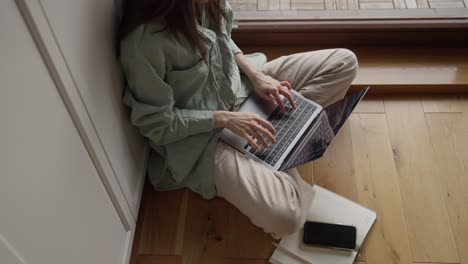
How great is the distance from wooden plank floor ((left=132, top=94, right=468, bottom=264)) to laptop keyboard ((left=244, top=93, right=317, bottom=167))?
0.60 ft

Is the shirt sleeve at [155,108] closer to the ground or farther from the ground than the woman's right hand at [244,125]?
farther from the ground

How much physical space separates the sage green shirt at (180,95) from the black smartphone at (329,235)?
0.83 ft

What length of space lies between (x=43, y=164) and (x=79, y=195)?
0.14 metres

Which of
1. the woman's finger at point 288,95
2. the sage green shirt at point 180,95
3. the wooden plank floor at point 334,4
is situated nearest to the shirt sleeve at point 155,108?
the sage green shirt at point 180,95

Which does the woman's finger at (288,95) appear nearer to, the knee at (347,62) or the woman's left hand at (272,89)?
the woman's left hand at (272,89)

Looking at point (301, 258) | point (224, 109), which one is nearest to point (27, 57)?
point (224, 109)

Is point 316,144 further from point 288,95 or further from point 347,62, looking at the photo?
point 347,62

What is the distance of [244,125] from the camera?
99 centimetres

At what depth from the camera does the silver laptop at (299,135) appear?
3.40ft

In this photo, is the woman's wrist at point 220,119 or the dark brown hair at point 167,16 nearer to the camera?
the dark brown hair at point 167,16

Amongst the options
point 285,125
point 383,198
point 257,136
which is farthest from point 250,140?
point 383,198

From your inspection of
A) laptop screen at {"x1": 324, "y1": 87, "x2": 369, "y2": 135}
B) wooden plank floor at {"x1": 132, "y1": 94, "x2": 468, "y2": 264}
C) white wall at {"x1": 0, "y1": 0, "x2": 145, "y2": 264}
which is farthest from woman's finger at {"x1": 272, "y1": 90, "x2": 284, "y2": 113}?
white wall at {"x1": 0, "y1": 0, "x2": 145, "y2": 264}

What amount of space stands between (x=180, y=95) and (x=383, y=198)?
23.1 inches

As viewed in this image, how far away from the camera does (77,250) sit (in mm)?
761
